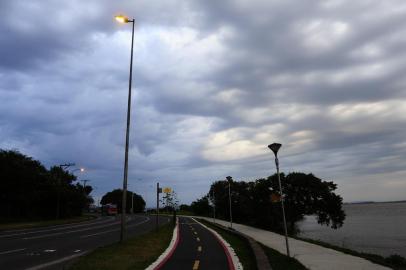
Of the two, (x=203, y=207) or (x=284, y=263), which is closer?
(x=284, y=263)

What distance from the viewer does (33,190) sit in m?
66.4

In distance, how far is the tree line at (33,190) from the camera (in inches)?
2366

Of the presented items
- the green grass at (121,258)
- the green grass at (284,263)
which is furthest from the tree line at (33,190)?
the green grass at (284,263)

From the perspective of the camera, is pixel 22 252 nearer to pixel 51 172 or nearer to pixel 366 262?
pixel 366 262

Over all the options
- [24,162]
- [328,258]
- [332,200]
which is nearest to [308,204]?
[332,200]

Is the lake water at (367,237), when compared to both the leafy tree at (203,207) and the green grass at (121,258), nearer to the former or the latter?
the green grass at (121,258)

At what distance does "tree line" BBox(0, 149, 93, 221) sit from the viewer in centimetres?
6009

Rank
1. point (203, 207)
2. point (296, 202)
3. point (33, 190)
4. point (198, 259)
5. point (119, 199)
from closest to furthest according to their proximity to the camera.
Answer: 1. point (198, 259)
2. point (296, 202)
3. point (33, 190)
4. point (203, 207)
5. point (119, 199)

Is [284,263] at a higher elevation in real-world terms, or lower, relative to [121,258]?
lower

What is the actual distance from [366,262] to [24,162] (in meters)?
59.2

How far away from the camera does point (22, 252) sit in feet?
65.0

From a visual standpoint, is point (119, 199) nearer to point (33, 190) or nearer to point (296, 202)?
point (33, 190)

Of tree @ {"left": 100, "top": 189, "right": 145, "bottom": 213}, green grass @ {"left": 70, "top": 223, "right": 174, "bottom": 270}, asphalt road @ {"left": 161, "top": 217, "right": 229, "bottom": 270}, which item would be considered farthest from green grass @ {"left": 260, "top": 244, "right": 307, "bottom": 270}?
tree @ {"left": 100, "top": 189, "right": 145, "bottom": 213}

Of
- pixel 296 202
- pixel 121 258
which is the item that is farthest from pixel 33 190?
pixel 121 258
